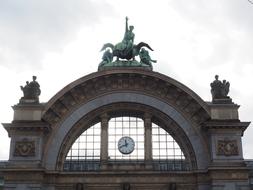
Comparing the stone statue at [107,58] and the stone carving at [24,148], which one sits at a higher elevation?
the stone statue at [107,58]

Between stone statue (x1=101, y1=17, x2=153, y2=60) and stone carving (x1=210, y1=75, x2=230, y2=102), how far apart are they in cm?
636

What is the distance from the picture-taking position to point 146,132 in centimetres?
3750

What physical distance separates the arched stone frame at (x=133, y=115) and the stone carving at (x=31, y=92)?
3.80 m

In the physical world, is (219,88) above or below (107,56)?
below

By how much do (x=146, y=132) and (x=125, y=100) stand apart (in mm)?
3057

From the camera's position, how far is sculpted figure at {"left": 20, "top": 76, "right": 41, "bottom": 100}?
3744 cm

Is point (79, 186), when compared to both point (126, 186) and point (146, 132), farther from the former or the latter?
Result: point (146, 132)

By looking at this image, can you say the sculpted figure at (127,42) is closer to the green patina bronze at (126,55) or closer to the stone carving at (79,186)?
the green patina bronze at (126,55)

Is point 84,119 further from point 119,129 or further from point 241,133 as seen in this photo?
point 241,133

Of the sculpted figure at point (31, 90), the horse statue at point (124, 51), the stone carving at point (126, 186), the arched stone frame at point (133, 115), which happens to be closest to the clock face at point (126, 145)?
the arched stone frame at point (133, 115)

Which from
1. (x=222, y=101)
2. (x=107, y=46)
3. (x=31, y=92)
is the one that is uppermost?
(x=107, y=46)

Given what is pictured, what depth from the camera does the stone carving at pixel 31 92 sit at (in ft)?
122

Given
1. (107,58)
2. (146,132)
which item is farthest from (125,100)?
(107,58)

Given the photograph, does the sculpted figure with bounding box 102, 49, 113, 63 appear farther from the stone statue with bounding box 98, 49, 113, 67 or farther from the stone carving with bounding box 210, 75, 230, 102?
the stone carving with bounding box 210, 75, 230, 102
